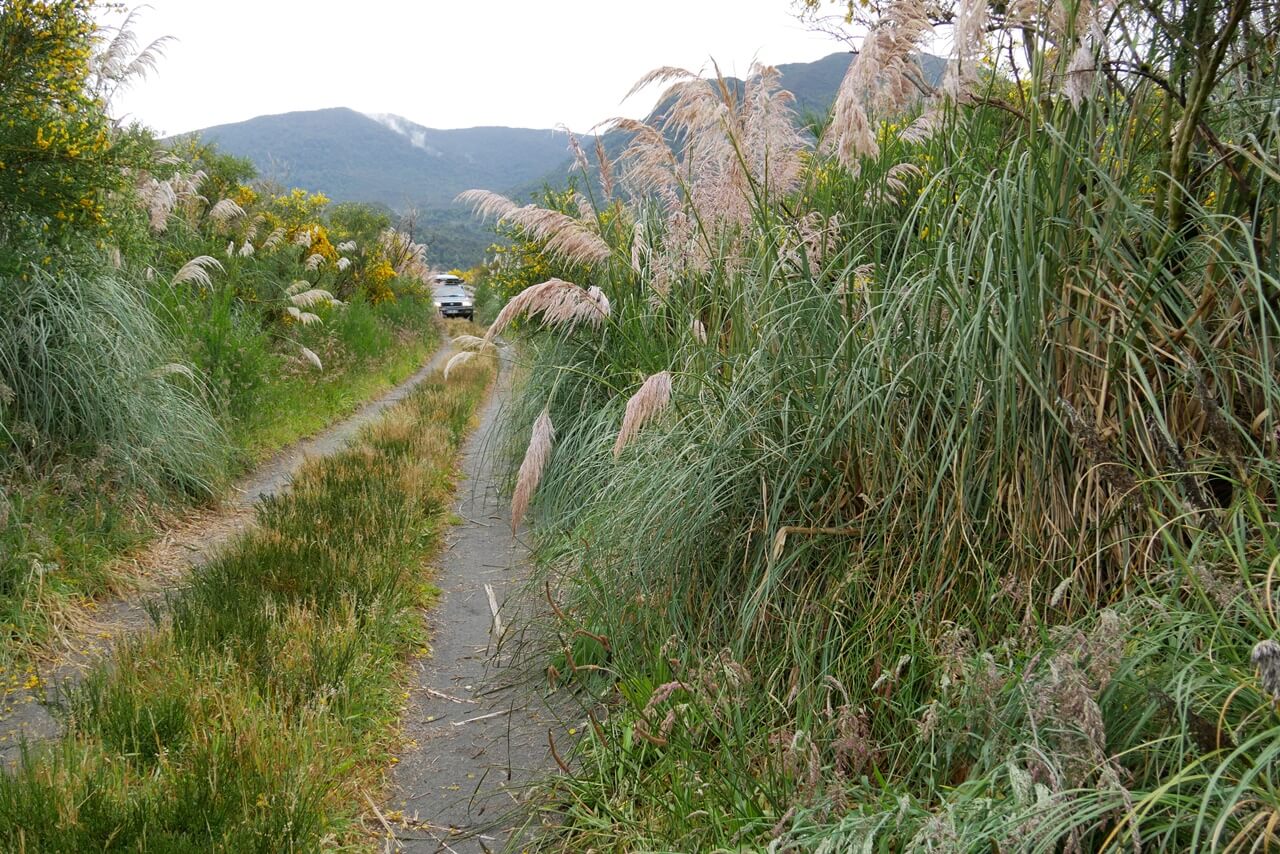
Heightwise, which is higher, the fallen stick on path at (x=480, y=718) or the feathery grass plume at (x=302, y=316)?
the feathery grass plume at (x=302, y=316)

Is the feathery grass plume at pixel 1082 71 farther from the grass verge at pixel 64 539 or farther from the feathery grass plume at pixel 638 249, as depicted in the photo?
the grass verge at pixel 64 539

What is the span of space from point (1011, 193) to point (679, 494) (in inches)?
55.6

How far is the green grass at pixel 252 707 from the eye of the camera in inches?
89.4

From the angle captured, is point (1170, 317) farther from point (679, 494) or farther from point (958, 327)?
point (679, 494)

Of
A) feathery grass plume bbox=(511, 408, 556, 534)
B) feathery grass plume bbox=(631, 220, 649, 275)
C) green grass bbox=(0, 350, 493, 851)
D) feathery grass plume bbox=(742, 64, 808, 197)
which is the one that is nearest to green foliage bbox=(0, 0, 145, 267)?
green grass bbox=(0, 350, 493, 851)

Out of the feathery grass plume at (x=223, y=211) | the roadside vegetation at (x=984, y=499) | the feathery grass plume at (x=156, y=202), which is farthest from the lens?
the feathery grass plume at (x=223, y=211)

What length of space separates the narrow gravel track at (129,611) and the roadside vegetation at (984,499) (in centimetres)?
195

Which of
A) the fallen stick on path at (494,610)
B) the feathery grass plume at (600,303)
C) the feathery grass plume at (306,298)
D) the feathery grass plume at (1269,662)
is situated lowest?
the fallen stick on path at (494,610)

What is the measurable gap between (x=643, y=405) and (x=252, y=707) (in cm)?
171

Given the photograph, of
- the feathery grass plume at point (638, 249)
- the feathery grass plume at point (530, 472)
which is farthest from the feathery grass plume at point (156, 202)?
the feathery grass plume at point (530, 472)

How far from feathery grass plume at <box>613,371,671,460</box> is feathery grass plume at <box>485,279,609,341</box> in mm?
1135

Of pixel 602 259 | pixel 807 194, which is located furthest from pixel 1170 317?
pixel 602 259

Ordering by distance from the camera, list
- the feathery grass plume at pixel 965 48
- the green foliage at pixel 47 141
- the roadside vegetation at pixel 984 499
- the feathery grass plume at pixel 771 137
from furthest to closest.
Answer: the green foliage at pixel 47 141, the feathery grass plume at pixel 771 137, the feathery grass plume at pixel 965 48, the roadside vegetation at pixel 984 499

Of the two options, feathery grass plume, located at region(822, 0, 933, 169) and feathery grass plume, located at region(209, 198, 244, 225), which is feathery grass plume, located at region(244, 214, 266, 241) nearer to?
feathery grass plume, located at region(209, 198, 244, 225)
